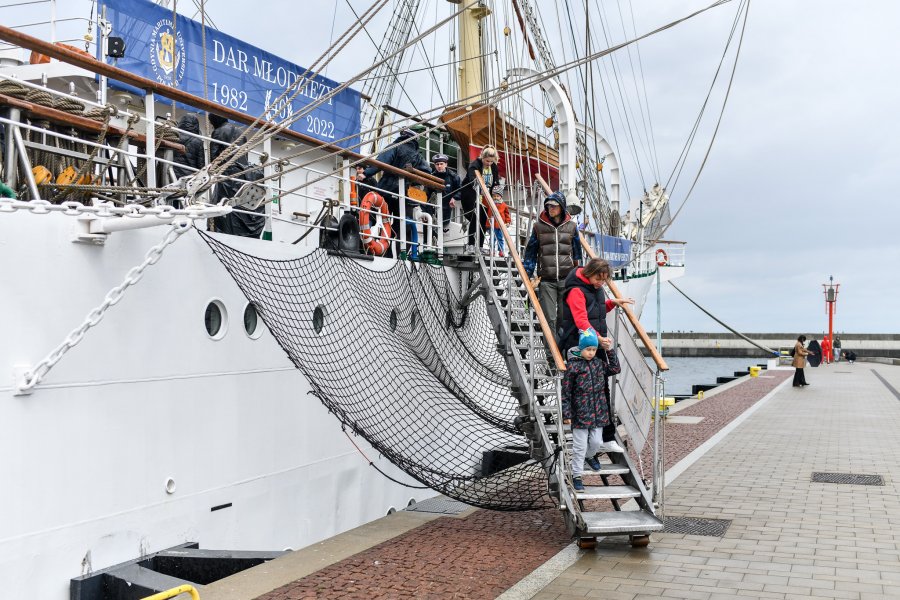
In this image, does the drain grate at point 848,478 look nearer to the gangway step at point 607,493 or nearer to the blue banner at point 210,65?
the gangway step at point 607,493

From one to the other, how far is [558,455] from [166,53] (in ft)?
17.6

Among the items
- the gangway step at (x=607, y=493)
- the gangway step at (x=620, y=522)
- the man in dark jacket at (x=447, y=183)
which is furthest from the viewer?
the man in dark jacket at (x=447, y=183)

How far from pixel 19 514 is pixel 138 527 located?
3.30 feet

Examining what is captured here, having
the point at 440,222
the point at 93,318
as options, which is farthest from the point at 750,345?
the point at 93,318

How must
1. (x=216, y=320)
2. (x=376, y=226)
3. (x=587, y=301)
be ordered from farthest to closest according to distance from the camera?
1. (x=376, y=226)
2. (x=216, y=320)
3. (x=587, y=301)

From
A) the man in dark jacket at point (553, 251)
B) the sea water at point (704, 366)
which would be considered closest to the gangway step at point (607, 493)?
the man in dark jacket at point (553, 251)

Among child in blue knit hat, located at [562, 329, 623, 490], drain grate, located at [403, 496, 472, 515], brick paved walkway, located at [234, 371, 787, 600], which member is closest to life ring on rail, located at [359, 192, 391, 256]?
drain grate, located at [403, 496, 472, 515]

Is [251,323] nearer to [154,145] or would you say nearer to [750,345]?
[154,145]

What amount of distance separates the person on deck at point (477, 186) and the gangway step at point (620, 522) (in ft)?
12.3

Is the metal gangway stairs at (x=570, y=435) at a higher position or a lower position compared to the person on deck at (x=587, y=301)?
lower

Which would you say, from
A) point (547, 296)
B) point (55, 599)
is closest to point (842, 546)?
point (547, 296)

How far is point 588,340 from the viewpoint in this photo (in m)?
6.74

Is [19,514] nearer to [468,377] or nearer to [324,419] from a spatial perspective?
[324,419]

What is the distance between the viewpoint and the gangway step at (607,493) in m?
6.54
